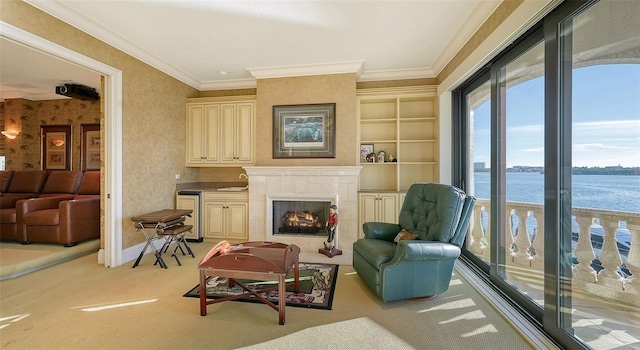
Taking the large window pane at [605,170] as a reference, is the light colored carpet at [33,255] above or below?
below

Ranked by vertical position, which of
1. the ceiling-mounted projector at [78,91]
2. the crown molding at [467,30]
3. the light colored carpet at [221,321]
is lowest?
the light colored carpet at [221,321]

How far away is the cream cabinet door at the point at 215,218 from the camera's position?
13.9 ft

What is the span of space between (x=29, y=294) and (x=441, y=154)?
15.8ft

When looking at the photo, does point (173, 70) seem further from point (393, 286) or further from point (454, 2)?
point (393, 286)

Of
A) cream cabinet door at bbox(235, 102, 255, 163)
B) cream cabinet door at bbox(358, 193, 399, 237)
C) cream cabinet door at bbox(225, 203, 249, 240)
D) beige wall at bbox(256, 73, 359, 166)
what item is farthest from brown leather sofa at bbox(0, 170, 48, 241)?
cream cabinet door at bbox(358, 193, 399, 237)

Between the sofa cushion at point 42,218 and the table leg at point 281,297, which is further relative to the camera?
the sofa cushion at point 42,218

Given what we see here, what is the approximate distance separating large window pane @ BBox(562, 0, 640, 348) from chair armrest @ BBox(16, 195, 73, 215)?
241 inches

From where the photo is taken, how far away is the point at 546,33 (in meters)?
1.81

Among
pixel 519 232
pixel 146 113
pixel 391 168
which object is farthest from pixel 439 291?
pixel 146 113

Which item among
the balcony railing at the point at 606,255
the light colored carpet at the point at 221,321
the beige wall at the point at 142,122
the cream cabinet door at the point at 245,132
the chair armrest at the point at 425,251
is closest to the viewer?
the balcony railing at the point at 606,255

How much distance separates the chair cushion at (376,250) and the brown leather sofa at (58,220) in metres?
3.93

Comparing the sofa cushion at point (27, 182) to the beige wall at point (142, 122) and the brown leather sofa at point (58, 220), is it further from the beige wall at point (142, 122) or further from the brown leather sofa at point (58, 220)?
the beige wall at point (142, 122)

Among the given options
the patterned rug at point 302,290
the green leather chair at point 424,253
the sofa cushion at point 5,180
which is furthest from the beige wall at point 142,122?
the sofa cushion at point 5,180

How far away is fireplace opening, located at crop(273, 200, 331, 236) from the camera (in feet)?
13.1
